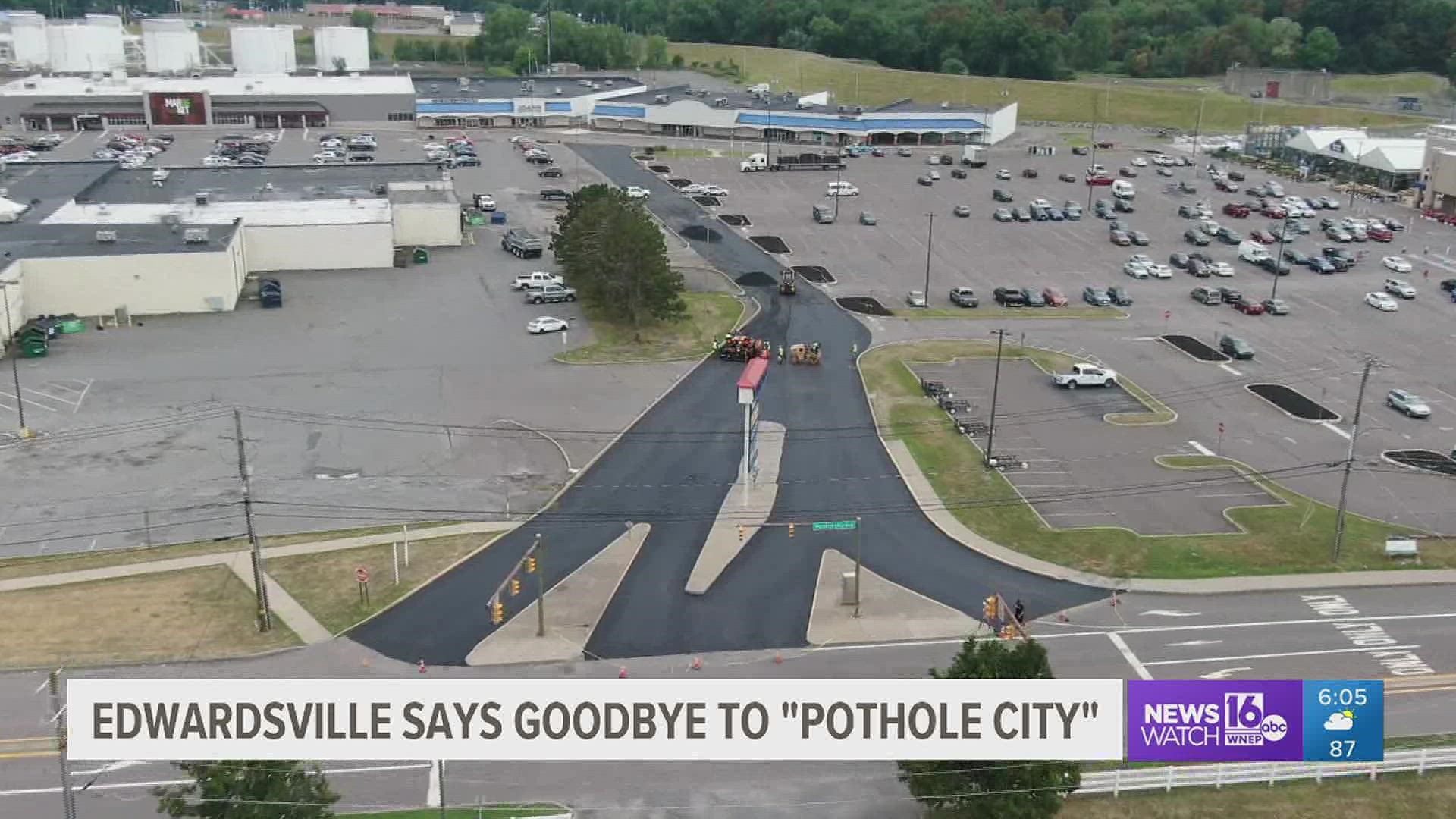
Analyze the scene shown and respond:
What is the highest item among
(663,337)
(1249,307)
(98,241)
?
(98,241)

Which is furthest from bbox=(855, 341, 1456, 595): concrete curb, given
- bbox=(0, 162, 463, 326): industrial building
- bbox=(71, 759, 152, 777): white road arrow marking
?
bbox=(0, 162, 463, 326): industrial building

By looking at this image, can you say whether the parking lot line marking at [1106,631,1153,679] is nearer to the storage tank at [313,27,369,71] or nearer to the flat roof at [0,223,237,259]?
the flat roof at [0,223,237,259]

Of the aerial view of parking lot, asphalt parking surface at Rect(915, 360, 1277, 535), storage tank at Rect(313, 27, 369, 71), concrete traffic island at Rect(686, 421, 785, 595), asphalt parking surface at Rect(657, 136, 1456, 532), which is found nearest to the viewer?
the aerial view of parking lot

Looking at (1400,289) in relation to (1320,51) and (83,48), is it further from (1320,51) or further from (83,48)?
(83,48)

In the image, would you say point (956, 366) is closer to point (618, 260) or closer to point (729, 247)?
point (618, 260)

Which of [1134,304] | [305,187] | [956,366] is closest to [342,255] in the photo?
[305,187]

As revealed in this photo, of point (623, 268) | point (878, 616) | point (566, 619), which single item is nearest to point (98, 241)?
point (623, 268)
